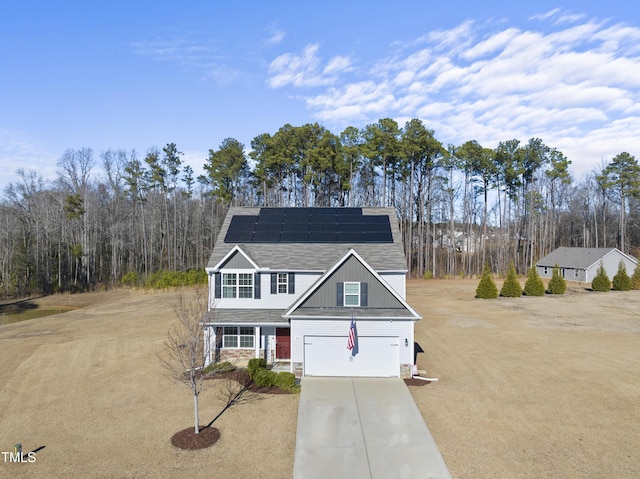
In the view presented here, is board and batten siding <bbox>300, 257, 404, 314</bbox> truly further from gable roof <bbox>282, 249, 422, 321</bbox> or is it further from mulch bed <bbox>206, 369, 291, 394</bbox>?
mulch bed <bbox>206, 369, 291, 394</bbox>

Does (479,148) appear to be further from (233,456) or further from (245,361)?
(233,456)

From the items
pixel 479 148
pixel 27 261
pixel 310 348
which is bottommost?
pixel 310 348

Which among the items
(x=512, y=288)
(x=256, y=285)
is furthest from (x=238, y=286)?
(x=512, y=288)

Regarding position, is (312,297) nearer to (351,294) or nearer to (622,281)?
(351,294)

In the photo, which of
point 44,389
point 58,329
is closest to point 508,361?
point 44,389

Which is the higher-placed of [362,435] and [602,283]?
[602,283]

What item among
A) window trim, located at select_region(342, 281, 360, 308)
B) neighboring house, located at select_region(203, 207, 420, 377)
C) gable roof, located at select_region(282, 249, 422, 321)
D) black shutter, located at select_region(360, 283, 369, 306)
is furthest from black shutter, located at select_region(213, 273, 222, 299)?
black shutter, located at select_region(360, 283, 369, 306)
